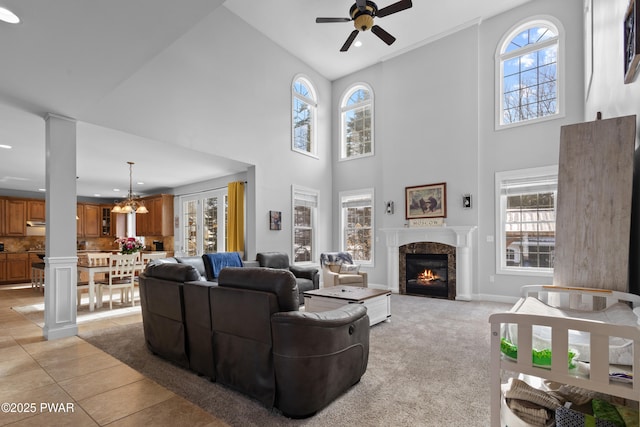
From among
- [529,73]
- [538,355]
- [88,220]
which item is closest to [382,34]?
[529,73]

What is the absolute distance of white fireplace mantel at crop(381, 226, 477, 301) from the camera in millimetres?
6129

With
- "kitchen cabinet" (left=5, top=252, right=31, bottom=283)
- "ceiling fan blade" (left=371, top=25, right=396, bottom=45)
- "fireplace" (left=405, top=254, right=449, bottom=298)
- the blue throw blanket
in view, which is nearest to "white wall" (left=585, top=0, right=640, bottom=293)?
"ceiling fan blade" (left=371, top=25, right=396, bottom=45)

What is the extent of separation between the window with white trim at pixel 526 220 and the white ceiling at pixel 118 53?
3145 millimetres

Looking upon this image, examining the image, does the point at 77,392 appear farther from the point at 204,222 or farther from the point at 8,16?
the point at 204,222

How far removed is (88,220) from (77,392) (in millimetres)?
10035

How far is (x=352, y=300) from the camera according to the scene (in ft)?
12.8

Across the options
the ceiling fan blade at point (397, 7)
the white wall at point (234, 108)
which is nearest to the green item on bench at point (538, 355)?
the ceiling fan blade at point (397, 7)

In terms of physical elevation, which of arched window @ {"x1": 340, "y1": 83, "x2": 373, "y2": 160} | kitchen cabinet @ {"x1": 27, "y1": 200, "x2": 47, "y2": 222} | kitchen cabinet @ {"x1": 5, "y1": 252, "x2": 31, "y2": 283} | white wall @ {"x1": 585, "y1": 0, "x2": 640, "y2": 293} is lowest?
kitchen cabinet @ {"x1": 5, "y1": 252, "x2": 31, "y2": 283}

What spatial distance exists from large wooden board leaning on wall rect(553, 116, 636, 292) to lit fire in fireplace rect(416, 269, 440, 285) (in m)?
4.24

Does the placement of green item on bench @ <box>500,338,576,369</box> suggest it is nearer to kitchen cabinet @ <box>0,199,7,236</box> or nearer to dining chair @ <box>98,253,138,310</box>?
dining chair @ <box>98,253,138,310</box>

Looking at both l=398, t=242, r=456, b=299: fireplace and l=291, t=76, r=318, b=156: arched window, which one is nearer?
l=398, t=242, r=456, b=299: fireplace

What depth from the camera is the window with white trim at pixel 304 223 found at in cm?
736

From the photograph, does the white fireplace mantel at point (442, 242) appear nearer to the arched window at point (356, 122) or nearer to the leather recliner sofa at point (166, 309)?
the arched window at point (356, 122)

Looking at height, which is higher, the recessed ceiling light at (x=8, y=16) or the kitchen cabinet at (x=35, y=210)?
the recessed ceiling light at (x=8, y=16)
